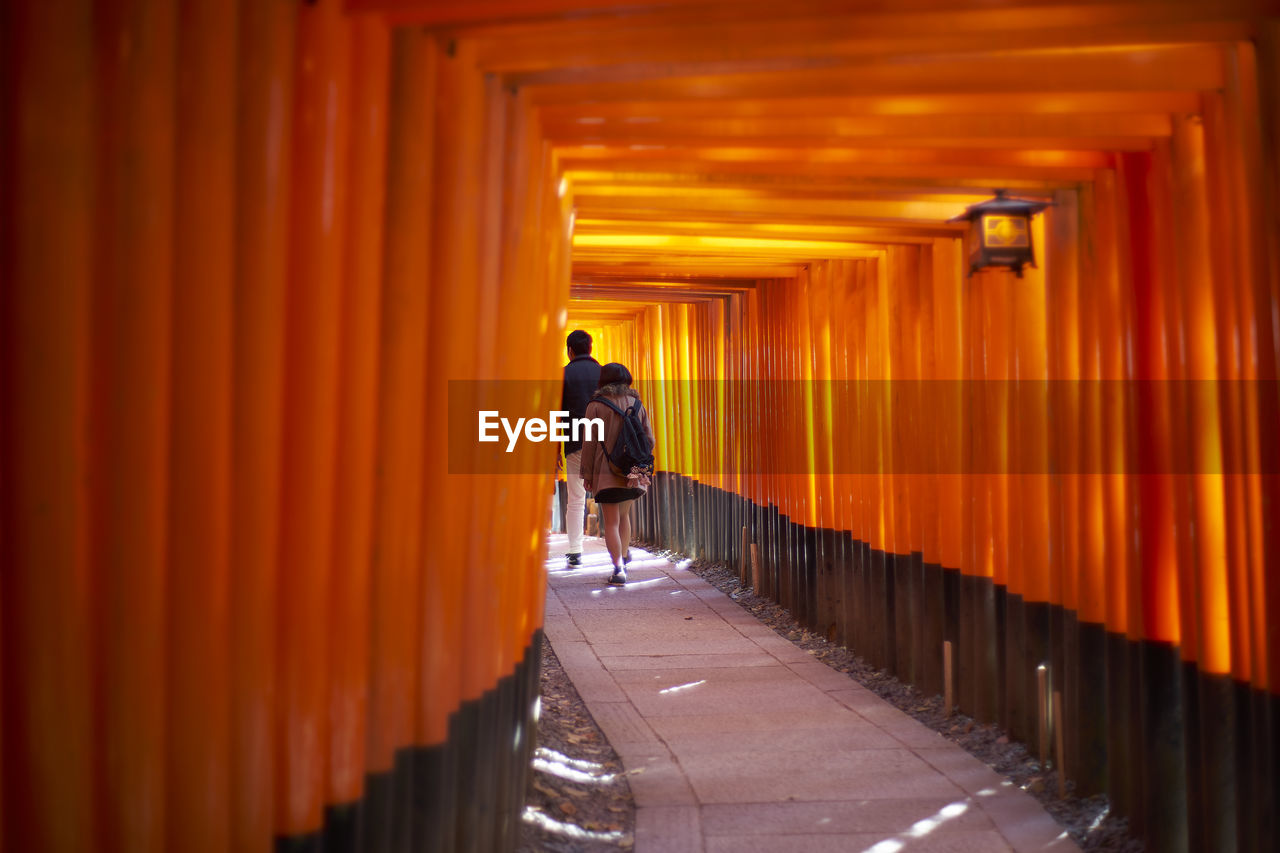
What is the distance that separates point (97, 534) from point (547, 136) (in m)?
2.39

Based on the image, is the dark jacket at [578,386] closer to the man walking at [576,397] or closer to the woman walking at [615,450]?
the man walking at [576,397]

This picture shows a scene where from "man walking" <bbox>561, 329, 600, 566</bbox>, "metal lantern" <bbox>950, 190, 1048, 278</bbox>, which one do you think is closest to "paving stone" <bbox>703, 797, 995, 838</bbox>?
"metal lantern" <bbox>950, 190, 1048, 278</bbox>

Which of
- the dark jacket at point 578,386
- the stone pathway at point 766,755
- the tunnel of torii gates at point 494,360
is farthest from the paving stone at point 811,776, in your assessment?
the dark jacket at point 578,386

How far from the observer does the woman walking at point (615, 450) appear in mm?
9086

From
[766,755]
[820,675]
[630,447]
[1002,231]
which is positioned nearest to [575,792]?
[766,755]

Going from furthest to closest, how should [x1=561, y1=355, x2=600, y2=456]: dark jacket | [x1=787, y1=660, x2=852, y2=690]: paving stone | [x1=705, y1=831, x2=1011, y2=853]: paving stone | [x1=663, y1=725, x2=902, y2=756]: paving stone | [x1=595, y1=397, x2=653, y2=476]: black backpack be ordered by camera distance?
[x1=561, y1=355, x2=600, y2=456]: dark jacket
[x1=595, y1=397, x2=653, y2=476]: black backpack
[x1=787, y1=660, x2=852, y2=690]: paving stone
[x1=663, y1=725, x2=902, y2=756]: paving stone
[x1=705, y1=831, x2=1011, y2=853]: paving stone

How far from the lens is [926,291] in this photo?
6.02m

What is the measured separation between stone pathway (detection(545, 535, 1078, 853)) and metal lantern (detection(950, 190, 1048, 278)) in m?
2.19

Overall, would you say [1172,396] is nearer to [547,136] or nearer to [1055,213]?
[1055,213]

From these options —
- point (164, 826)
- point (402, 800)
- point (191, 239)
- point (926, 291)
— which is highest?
point (926, 291)

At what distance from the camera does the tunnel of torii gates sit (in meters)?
2.06

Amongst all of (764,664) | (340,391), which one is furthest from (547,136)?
(764,664)

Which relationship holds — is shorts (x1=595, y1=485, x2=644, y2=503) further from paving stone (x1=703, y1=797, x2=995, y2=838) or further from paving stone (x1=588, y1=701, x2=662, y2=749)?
paving stone (x1=703, y1=797, x2=995, y2=838)

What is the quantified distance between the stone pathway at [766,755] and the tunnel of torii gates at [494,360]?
46 cm
